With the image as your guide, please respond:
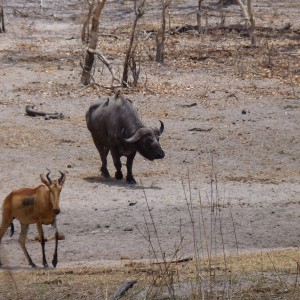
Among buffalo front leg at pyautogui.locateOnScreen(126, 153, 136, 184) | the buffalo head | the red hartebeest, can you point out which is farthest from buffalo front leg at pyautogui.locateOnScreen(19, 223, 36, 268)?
the buffalo head

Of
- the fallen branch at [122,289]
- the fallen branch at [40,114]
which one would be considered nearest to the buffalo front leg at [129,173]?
the fallen branch at [40,114]

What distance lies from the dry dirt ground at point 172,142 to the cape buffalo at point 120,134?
0.38 m

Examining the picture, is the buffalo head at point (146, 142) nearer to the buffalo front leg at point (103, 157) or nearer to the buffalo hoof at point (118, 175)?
the buffalo hoof at point (118, 175)

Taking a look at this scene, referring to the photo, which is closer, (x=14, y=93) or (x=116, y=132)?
(x=116, y=132)

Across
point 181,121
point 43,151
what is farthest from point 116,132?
point 181,121

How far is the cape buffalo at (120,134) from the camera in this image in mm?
16078

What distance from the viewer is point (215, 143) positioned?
1855 cm

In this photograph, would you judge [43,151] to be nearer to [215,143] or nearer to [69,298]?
[215,143]

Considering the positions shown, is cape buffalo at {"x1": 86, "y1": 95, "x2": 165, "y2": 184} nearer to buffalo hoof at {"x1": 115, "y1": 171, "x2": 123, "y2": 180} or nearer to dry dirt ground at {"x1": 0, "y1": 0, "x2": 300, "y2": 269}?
buffalo hoof at {"x1": 115, "y1": 171, "x2": 123, "y2": 180}

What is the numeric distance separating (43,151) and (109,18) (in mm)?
17422

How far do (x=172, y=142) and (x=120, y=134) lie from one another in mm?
2490

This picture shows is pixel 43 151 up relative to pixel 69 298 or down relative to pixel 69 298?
down

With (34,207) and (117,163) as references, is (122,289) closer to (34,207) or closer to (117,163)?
(34,207)

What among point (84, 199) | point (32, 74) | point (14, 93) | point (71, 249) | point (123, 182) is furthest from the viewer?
point (32, 74)
